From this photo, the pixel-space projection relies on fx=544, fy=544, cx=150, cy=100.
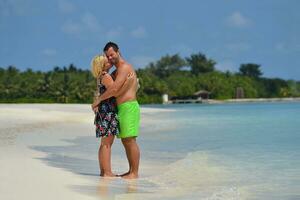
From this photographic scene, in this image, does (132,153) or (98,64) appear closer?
(98,64)

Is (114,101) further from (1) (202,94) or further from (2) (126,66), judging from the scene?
(1) (202,94)

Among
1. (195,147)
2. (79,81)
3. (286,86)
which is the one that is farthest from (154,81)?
(195,147)

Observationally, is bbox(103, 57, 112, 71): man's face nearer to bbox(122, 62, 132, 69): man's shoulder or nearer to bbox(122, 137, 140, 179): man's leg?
bbox(122, 62, 132, 69): man's shoulder

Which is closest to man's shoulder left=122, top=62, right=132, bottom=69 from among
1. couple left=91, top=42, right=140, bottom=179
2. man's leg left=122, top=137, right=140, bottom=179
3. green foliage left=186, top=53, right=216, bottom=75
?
couple left=91, top=42, right=140, bottom=179

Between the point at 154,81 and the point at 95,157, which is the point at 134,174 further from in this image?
the point at 154,81

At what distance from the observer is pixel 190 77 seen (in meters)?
98.2

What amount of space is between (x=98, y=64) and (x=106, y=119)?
0.58m

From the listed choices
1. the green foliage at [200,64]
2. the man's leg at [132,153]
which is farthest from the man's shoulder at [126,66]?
the green foliage at [200,64]

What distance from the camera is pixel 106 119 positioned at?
223 inches

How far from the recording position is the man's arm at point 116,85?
554 centimetres

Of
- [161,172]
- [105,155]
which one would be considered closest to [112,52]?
[105,155]

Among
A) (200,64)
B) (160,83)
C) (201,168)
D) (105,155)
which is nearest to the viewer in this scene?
(105,155)

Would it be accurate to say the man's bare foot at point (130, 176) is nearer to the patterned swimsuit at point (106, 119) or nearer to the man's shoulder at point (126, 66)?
the patterned swimsuit at point (106, 119)

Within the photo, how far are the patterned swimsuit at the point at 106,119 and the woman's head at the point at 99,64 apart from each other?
16 centimetres
